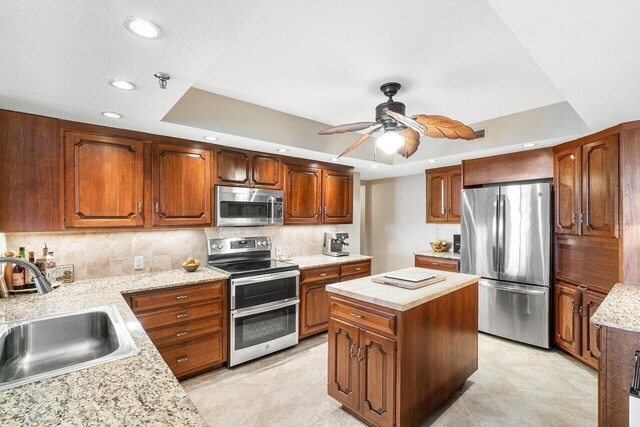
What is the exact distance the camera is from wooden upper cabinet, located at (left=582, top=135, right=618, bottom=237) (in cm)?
248

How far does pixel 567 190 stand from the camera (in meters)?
3.02

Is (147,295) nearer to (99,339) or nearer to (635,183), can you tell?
(99,339)

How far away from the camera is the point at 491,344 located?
11.2 feet

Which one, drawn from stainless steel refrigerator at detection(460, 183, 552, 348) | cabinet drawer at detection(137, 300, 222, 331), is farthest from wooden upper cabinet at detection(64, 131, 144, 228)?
stainless steel refrigerator at detection(460, 183, 552, 348)

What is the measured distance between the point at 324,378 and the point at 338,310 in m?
0.92

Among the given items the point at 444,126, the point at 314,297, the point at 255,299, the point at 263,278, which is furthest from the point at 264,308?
the point at 444,126

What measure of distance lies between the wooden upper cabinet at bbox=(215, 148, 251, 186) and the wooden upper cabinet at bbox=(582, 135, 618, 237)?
327 cm

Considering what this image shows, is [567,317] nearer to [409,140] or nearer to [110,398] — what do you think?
[409,140]

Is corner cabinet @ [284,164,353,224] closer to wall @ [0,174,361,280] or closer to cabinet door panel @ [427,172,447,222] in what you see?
wall @ [0,174,361,280]

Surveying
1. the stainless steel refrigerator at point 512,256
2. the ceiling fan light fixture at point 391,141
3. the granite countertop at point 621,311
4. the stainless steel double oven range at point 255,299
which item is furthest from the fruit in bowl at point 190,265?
the stainless steel refrigerator at point 512,256

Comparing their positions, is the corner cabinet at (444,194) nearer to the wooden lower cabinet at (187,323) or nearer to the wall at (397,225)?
the wall at (397,225)

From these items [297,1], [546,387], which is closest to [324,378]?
[546,387]

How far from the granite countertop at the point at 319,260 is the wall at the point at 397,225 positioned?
153cm

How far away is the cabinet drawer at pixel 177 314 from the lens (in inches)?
95.0
